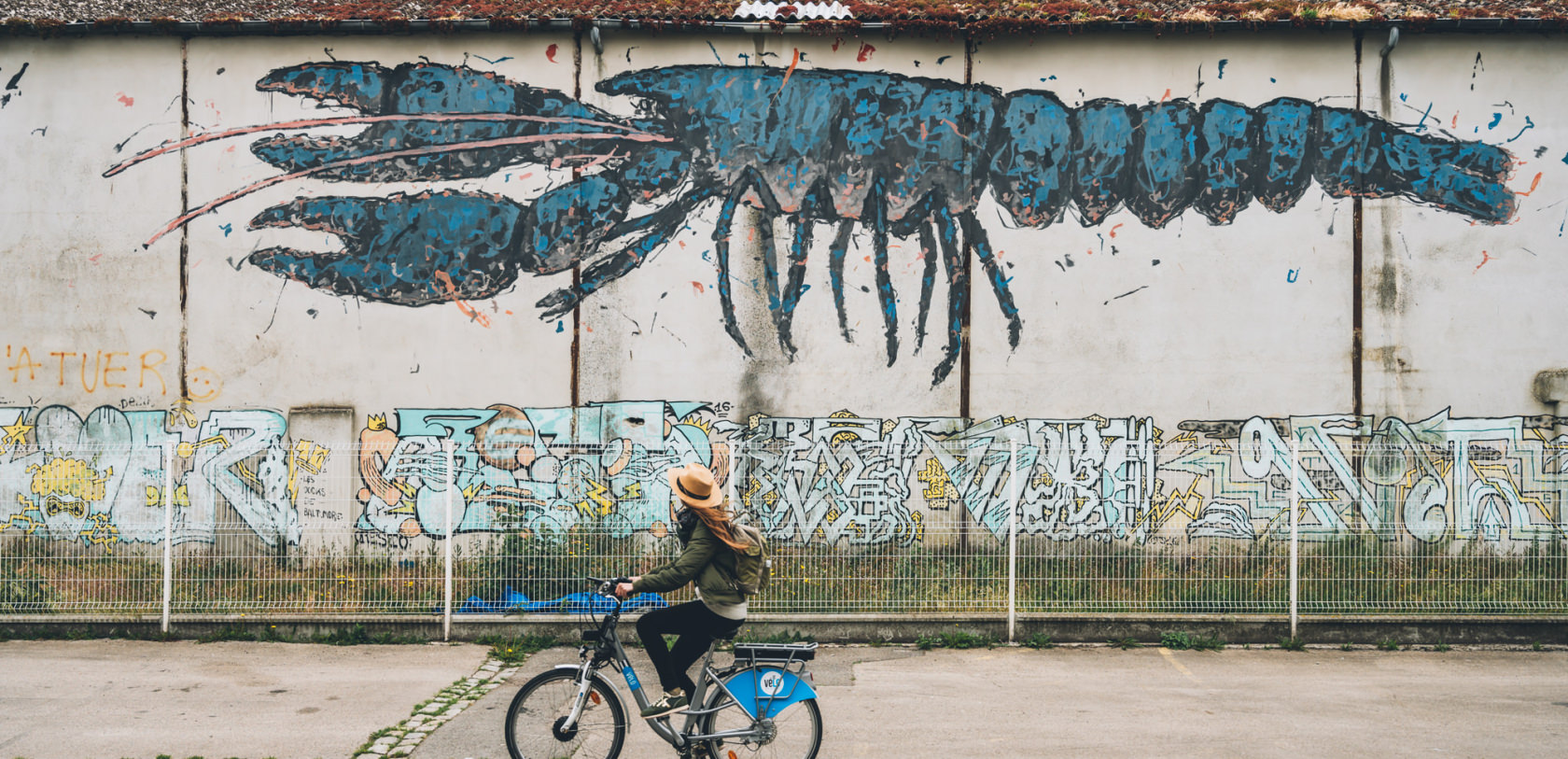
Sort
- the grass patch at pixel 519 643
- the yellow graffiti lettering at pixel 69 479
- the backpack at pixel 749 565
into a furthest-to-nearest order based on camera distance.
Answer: the yellow graffiti lettering at pixel 69 479 → the grass patch at pixel 519 643 → the backpack at pixel 749 565

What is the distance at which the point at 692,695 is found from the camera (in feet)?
17.8

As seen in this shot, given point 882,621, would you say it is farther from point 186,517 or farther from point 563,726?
point 186,517

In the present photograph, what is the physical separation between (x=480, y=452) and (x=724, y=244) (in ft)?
11.5

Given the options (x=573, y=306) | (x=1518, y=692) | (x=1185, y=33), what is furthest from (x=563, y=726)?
(x=1185, y=33)

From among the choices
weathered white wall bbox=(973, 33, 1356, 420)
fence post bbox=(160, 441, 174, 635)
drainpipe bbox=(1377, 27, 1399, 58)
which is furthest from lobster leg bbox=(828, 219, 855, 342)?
fence post bbox=(160, 441, 174, 635)

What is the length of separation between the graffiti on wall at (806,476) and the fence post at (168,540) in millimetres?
110

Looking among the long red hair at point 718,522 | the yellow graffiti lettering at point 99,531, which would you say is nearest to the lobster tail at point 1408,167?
the long red hair at point 718,522

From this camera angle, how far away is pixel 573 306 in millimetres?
12023

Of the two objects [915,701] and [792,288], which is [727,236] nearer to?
[792,288]

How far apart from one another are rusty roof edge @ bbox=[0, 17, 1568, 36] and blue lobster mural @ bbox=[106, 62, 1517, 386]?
18.1 inches

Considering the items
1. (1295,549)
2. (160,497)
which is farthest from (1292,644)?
(160,497)

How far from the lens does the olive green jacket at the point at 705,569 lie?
208 inches

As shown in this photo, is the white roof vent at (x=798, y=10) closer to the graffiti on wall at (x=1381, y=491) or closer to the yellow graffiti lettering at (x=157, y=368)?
the graffiti on wall at (x=1381, y=491)

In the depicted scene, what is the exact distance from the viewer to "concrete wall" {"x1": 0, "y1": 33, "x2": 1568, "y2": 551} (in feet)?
39.2
